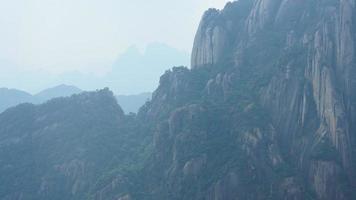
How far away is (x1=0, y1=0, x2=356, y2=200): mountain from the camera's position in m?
64.9

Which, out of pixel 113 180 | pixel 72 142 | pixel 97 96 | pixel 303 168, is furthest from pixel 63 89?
pixel 303 168

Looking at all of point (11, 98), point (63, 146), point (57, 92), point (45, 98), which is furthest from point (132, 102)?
point (63, 146)

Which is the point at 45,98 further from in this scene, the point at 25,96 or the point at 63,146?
the point at 63,146

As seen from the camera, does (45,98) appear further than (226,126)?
Yes

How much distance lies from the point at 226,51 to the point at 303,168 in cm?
2998

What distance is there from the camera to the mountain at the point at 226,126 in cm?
6488

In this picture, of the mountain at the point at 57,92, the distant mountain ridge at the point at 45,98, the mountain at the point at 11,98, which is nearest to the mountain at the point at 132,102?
the distant mountain ridge at the point at 45,98

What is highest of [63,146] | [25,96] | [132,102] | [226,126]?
[25,96]

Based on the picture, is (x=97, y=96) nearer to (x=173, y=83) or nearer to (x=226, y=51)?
(x=173, y=83)

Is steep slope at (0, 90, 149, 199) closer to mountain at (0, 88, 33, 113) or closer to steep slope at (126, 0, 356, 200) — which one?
steep slope at (126, 0, 356, 200)

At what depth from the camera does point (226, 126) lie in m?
73.9

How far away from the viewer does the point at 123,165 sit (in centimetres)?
8062

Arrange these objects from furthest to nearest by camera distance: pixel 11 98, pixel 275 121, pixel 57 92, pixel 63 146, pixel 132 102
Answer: pixel 57 92, pixel 11 98, pixel 132 102, pixel 63 146, pixel 275 121

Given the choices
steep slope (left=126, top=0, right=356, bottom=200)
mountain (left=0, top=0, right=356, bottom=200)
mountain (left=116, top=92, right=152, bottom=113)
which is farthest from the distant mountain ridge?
steep slope (left=126, top=0, right=356, bottom=200)
